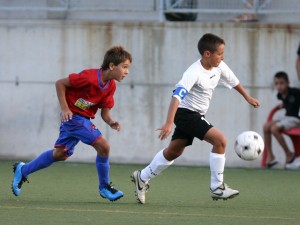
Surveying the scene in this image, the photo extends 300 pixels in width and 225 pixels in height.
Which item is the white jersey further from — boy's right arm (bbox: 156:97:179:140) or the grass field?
the grass field

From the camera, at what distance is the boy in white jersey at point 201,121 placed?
9344mm

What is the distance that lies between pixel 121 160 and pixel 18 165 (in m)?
4.84

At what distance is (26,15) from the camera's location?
50.7ft

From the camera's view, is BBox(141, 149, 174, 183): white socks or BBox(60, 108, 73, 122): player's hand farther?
BBox(141, 149, 174, 183): white socks

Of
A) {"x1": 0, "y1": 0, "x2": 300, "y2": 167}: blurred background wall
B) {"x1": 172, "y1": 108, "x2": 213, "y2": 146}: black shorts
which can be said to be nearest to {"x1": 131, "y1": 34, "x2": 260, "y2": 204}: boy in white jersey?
{"x1": 172, "y1": 108, "x2": 213, "y2": 146}: black shorts

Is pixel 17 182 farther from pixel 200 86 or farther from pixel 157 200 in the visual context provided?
pixel 200 86

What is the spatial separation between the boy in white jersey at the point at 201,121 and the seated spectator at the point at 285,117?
4189 millimetres

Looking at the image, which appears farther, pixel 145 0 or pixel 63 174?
pixel 145 0

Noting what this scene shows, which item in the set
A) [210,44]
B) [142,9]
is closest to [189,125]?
[210,44]

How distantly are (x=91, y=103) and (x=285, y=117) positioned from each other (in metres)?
5.19

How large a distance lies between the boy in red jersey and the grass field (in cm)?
38

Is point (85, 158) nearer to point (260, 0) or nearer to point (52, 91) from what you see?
point (52, 91)

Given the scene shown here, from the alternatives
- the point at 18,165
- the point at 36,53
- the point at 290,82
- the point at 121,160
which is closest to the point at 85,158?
the point at 121,160

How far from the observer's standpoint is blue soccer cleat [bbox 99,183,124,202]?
9461 millimetres
